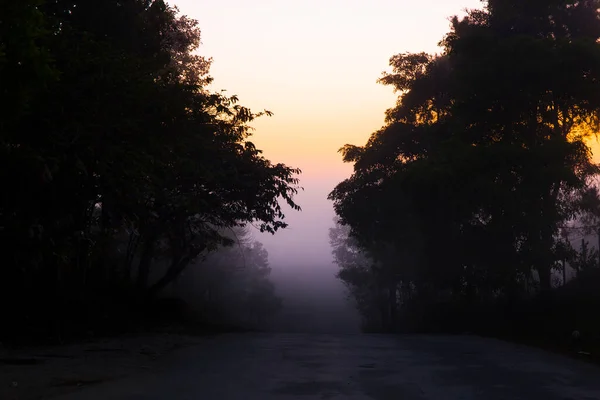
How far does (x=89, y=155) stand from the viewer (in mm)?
15531

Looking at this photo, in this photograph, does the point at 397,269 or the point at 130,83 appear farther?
the point at 397,269

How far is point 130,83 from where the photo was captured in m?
17.2

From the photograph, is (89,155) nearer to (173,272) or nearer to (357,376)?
(357,376)

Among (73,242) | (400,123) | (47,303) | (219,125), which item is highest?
(400,123)

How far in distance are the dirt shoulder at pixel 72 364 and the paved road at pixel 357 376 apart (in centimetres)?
53

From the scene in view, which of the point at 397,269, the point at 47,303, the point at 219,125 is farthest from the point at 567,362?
the point at 397,269

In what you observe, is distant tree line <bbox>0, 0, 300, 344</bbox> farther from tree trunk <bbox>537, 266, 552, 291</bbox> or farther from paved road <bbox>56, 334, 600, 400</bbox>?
tree trunk <bbox>537, 266, 552, 291</bbox>

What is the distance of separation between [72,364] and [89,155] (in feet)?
15.5

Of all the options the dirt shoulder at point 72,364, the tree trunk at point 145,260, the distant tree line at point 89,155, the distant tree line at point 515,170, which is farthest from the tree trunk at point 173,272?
the dirt shoulder at point 72,364

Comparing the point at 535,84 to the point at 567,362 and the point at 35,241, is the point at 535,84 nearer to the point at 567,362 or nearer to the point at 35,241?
the point at 567,362

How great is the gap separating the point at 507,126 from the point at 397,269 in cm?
2349

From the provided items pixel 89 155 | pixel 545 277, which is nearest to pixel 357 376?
pixel 89 155

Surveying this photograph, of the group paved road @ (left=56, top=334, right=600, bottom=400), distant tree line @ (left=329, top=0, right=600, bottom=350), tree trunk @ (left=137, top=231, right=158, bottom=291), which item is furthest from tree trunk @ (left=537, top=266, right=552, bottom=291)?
tree trunk @ (left=137, top=231, right=158, bottom=291)

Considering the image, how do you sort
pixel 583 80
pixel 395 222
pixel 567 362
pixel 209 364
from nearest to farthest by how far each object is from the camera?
pixel 209 364
pixel 567 362
pixel 583 80
pixel 395 222
